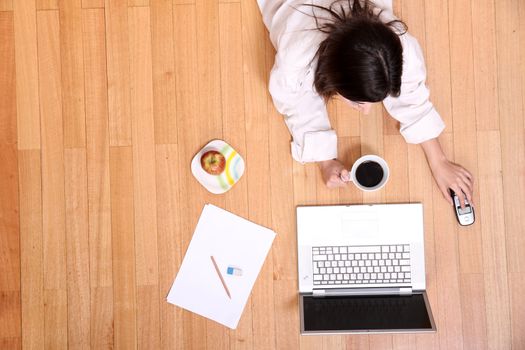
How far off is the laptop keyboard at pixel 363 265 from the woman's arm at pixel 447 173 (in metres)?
0.18

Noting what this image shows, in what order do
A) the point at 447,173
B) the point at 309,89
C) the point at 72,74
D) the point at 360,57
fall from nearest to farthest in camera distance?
1. the point at 360,57
2. the point at 309,89
3. the point at 447,173
4. the point at 72,74

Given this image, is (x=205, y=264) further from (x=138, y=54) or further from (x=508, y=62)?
(x=508, y=62)

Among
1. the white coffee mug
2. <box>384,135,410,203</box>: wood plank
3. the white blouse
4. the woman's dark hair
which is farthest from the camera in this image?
<box>384,135,410,203</box>: wood plank

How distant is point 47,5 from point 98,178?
493 mm

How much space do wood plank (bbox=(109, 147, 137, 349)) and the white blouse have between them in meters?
0.45

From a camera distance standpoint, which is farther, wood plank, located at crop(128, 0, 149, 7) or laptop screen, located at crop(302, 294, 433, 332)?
wood plank, located at crop(128, 0, 149, 7)

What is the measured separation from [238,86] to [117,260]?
1.84 feet

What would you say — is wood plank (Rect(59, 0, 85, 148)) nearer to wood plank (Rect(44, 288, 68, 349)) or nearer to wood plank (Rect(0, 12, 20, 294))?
wood plank (Rect(0, 12, 20, 294))

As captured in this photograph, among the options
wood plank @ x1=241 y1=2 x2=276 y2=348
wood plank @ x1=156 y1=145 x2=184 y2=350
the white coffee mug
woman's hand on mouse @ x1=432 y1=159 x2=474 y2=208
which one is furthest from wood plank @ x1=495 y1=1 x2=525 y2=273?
wood plank @ x1=156 y1=145 x2=184 y2=350

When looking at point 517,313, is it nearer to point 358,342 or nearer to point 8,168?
point 358,342

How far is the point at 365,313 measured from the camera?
46.3 inches

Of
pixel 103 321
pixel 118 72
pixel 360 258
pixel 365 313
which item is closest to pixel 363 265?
pixel 360 258

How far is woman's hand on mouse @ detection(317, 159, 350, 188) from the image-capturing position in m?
1.24

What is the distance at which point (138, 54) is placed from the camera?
135cm
